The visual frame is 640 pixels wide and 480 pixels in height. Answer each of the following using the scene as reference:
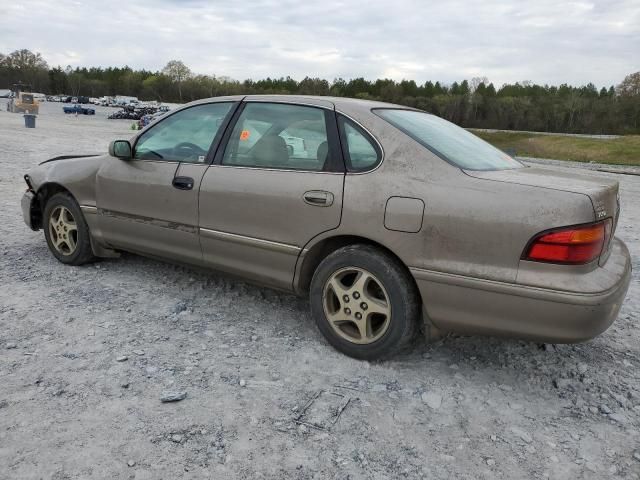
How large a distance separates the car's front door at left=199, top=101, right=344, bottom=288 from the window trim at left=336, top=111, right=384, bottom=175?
0.13 feet

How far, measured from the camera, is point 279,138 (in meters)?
3.57

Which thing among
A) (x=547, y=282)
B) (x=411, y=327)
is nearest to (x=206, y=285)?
(x=411, y=327)

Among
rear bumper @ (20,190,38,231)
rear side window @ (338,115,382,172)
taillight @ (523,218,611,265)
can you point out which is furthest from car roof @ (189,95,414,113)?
rear bumper @ (20,190,38,231)

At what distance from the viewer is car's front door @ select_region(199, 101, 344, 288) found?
129 inches

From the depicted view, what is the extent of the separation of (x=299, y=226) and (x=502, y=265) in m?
1.25

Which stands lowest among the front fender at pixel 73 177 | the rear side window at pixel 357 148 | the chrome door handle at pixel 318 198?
the front fender at pixel 73 177

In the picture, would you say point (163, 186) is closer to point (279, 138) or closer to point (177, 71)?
point (279, 138)

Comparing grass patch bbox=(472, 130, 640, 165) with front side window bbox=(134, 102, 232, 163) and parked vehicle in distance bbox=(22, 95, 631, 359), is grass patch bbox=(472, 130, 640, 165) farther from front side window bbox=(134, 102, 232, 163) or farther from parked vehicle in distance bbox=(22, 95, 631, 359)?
parked vehicle in distance bbox=(22, 95, 631, 359)

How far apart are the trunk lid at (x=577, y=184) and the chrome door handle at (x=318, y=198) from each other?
0.81m

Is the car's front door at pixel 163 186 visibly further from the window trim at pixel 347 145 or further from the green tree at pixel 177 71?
the green tree at pixel 177 71

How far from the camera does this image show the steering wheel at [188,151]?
12.7 ft

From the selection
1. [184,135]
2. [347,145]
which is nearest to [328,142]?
[347,145]

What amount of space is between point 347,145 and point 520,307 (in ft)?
4.56

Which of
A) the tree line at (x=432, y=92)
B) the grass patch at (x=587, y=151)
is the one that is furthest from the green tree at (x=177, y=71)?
the grass patch at (x=587, y=151)
